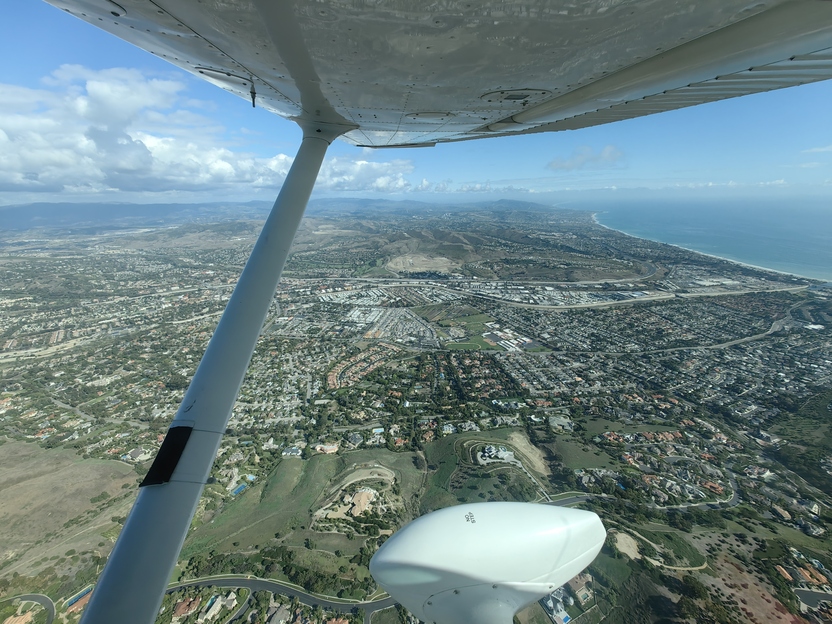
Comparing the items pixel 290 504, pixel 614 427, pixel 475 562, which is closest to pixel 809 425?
pixel 614 427

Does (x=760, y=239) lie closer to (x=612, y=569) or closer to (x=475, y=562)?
(x=612, y=569)

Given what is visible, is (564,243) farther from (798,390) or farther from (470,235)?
(798,390)

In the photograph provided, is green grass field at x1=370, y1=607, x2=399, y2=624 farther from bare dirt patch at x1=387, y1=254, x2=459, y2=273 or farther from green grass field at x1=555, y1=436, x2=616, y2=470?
bare dirt patch at x1=387, y1=254, x2=459, y2=273

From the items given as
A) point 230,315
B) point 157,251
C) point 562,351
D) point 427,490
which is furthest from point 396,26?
point 157,251

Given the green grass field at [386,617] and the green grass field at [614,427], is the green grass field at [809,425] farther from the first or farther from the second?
the green grass field at [386,617]

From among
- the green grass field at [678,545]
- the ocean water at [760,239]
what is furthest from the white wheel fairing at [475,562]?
the ocean water at [760,239]

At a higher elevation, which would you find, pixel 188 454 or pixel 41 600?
pixel 188 454
